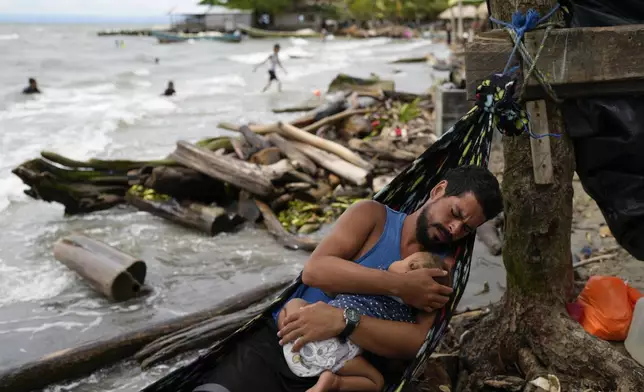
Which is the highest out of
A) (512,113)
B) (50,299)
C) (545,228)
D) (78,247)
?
(512,113)

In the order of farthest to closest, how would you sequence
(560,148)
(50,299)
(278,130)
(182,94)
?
(182,94) < (278,130) < (50,299) < (560,148)

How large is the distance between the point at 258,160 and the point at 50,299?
3.30 meters

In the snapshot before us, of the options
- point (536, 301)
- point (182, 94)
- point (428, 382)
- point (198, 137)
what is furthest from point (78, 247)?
point (182, 94)

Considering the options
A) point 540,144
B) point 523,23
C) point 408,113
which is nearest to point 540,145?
point 540,144

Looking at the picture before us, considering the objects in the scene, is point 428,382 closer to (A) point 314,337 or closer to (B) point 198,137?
(A) point 314,337

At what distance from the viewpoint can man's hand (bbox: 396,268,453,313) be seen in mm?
2262

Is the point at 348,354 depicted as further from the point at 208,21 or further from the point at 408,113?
the point at 208,21

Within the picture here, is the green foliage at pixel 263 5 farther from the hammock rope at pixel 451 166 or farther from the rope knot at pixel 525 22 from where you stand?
the rope knot at pixel 525 22

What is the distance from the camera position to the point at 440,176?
115 inches

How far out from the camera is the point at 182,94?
20.5 metres

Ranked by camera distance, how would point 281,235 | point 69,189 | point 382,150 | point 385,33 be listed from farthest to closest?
point 385,33 < point 382,150 < point 69,189 < point 281,235

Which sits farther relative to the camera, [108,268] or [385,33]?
[385,33]

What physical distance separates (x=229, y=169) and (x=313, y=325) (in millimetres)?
4869

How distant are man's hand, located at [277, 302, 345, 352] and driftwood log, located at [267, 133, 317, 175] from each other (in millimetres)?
5294
